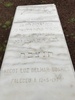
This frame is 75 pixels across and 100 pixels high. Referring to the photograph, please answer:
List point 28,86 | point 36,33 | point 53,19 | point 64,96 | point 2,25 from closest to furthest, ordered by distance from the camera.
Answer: point 64,96, point 28,86, point 36,33, point 53,19, point 2,25

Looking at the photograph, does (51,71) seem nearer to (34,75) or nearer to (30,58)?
(34,75)

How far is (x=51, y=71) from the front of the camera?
3.36 meters

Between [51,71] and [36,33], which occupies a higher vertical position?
[51,71]

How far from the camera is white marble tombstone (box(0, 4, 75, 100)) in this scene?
2963mm

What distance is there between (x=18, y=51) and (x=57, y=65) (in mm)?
811

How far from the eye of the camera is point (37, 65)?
3514 millimetres

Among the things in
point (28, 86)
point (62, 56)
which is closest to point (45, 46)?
point (62, 56)

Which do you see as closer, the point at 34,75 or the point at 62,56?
the point at 34,75

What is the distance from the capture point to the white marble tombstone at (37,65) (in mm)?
2963

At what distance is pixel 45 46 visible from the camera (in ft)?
13.5

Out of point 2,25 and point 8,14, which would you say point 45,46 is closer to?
point 2,25

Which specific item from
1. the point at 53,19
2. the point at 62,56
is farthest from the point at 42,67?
the point at 53,19

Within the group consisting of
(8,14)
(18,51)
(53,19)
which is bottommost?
(8,14)

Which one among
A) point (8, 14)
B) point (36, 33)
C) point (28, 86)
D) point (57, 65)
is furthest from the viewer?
point (8, 14)
